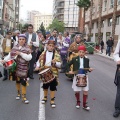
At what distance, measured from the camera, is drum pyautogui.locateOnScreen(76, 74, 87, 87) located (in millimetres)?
5411

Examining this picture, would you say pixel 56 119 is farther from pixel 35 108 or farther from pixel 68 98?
pixel 68 98

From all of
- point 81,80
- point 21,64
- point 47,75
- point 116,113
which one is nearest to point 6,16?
point 21,64

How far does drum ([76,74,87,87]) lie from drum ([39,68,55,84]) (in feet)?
1.90

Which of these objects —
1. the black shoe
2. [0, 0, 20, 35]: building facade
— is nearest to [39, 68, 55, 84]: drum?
the black shoe

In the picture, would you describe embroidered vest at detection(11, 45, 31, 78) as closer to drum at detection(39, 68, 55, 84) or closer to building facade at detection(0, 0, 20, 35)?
drum at detection(39, 68, 55, 84)

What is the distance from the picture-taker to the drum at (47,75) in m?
5.49

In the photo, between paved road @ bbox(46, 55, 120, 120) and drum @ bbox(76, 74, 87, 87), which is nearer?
paved road @ bbox(46, 55, 120, 120)

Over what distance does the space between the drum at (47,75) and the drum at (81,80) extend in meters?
0.58

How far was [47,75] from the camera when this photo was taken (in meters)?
5.52

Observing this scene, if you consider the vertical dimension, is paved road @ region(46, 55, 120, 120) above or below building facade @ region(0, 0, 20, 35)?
below

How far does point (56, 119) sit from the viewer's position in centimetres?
487

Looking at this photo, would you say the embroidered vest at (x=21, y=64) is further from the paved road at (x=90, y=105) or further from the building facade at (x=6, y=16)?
the building facade at (x=6, y=16)

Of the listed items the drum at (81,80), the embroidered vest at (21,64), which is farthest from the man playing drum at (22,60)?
the drum at (81,80)

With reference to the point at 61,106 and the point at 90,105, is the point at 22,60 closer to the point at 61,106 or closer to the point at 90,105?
the point at 61,106
